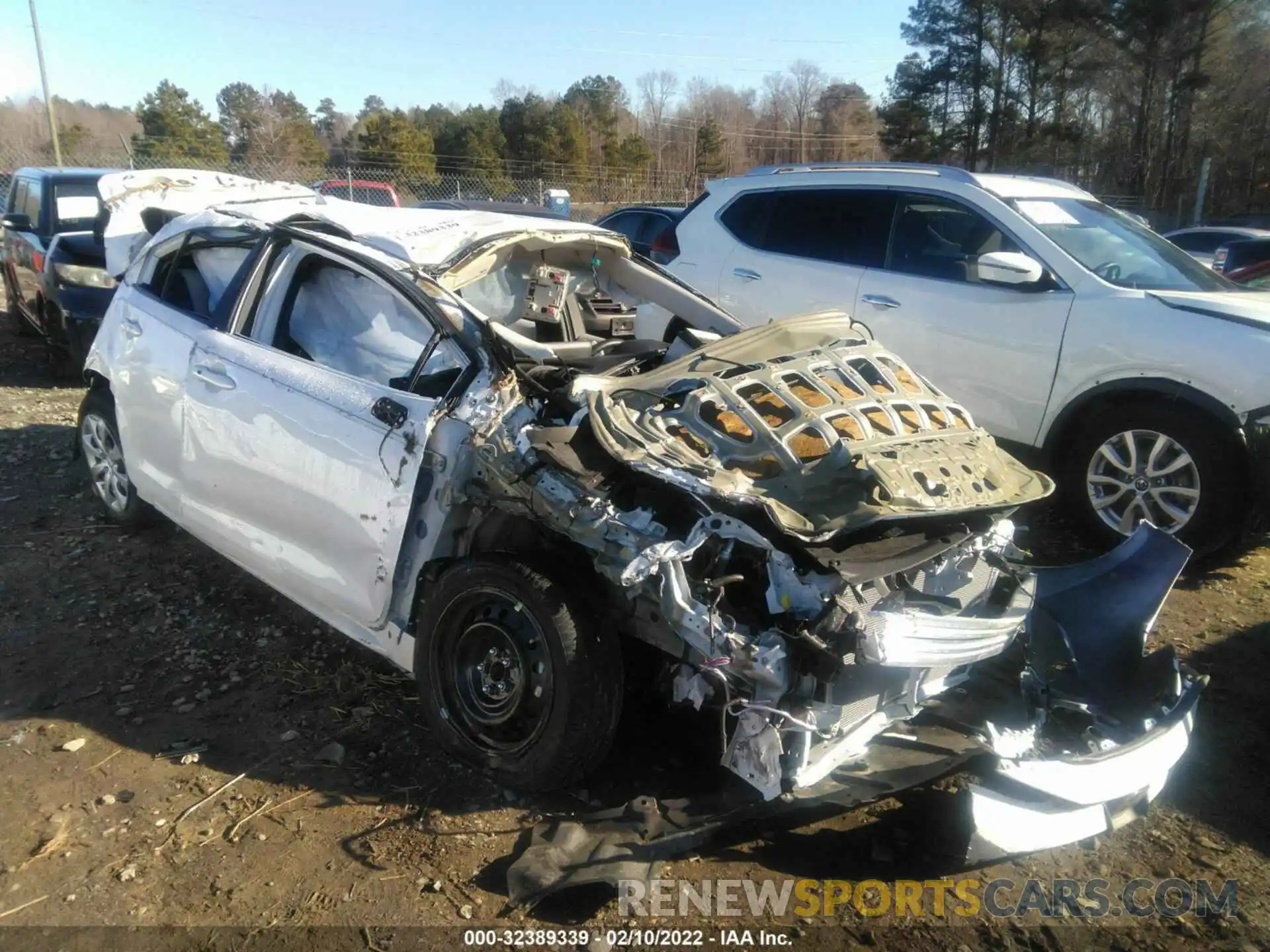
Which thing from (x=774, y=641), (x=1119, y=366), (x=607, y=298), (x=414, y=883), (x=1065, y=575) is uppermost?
(x=607, y=298)

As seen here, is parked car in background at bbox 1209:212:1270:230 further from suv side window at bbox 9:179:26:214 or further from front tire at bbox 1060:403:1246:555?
suv side window at bbox 9:179:26:214

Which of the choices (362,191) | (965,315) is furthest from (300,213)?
(362,191)

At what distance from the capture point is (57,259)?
8.52 m

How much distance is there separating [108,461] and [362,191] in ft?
62.6

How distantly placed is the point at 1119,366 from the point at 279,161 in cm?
2991

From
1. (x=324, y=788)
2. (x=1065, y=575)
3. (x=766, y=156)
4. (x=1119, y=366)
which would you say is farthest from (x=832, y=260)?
(x=766, y=156)

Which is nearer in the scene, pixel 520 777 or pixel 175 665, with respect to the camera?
pixel 520 777

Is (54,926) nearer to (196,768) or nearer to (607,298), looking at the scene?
(196,768)

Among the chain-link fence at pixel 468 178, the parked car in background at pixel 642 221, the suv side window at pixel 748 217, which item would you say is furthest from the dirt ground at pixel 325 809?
the chain-link fence at pixel 468 178

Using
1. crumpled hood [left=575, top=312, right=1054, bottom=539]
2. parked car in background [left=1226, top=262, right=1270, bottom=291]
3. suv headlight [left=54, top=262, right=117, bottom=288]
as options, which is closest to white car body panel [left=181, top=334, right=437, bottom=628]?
crumpled hood [left=575, top=312, right=1054, bottom=539]

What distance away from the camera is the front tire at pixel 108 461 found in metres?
5.09

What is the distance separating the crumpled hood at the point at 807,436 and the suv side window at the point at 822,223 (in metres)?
2.97

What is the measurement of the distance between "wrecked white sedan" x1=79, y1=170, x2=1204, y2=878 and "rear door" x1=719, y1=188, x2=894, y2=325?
2.51m

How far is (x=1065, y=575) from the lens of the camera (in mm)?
3764
